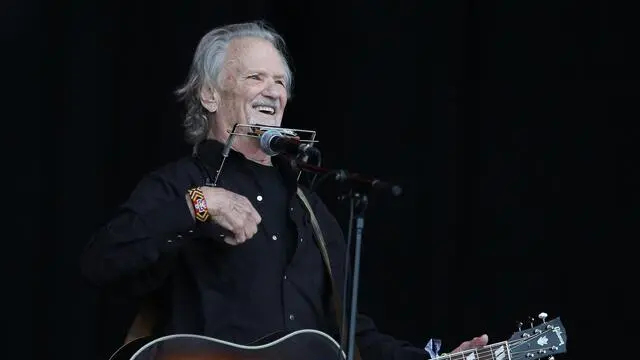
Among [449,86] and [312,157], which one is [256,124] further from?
[449,86]

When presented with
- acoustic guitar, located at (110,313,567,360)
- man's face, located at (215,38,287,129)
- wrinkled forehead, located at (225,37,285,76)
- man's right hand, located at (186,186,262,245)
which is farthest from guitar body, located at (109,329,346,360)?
wrinkled forehead, located at (225,37,285,76)

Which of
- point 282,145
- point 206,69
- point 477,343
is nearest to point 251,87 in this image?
point 206,69

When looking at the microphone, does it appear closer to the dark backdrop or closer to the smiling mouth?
the smiling mouth

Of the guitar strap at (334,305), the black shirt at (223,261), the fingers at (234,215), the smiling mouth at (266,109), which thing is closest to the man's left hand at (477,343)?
the black shirt at (223,261)

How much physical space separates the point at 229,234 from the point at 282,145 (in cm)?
34

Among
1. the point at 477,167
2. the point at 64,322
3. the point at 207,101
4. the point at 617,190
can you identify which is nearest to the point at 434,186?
the point at 477,167

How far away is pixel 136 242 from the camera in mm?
3236

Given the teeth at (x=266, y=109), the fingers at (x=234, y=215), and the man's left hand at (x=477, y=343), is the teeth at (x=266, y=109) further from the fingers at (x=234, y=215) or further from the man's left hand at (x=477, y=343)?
the man's left hand at (x=477, y=343)

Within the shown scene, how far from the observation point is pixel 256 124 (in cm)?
354

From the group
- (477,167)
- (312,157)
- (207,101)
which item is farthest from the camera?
(477,167)

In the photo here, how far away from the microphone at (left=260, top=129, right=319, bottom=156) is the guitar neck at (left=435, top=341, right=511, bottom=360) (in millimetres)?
717

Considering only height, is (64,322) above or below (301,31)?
below

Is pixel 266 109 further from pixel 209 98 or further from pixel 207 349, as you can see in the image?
pixel 207 349

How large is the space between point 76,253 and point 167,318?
0.74 meters
